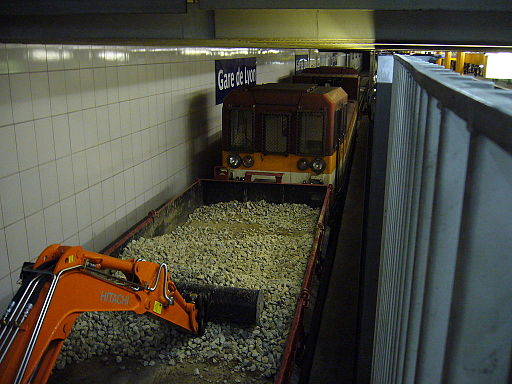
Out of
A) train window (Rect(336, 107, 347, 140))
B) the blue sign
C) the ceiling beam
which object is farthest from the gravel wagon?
the blue sign

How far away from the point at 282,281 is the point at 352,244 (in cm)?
350

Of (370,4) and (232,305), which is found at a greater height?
(370,4)

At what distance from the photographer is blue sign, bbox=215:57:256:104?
10.6 metres

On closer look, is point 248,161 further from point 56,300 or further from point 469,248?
point 469,248

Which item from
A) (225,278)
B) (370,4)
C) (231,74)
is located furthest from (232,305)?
(231,74)

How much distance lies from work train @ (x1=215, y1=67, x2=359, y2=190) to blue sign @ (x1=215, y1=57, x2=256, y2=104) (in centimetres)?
247

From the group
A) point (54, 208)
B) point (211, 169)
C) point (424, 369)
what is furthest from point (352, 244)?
point (424, 369)

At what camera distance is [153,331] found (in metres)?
4.49

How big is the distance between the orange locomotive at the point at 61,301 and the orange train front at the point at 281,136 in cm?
415

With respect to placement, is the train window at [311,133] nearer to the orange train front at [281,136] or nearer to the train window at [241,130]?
the orange train front at [281,136]

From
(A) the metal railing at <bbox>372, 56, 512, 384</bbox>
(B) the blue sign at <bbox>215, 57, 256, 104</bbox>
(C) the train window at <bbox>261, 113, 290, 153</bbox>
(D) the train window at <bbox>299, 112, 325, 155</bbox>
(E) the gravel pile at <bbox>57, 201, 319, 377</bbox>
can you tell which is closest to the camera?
(A) the metal railing at <bbox>372, 56, 512, 384</bbox>

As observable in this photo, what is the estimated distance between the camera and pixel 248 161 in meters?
8.16

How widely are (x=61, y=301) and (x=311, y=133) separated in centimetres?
539

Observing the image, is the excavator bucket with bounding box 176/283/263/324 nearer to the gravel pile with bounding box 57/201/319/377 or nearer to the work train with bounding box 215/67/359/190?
the gravel pile with bounding box 57/201/319/377
